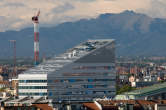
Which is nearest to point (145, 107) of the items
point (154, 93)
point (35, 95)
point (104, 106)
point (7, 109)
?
point (104, 106)

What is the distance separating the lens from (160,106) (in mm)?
77875

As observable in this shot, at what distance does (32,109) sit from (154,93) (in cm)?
7811

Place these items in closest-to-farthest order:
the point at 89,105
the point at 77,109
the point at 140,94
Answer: the point at 77,109 → the point at 89,105 → the point at 140,94

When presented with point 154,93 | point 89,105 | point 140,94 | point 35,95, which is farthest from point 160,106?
point 35,95

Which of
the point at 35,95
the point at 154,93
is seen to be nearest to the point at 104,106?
the point at 154,93

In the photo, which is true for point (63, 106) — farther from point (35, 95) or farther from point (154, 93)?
point (35, 95)

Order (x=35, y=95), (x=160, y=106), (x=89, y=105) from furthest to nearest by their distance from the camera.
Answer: (x=35, y=95), (x=89, y=105), (x=160, y=106)

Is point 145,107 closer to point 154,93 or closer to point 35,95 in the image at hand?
point 154,93

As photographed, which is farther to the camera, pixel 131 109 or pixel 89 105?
pixel 89 105

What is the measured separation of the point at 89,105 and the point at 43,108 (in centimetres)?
944

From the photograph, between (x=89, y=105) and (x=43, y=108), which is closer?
(x=43, y=108)

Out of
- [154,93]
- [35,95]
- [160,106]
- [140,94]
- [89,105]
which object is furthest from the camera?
[35,95]

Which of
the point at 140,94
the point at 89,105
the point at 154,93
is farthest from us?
the point at 154,93

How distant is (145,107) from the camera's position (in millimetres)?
95750
